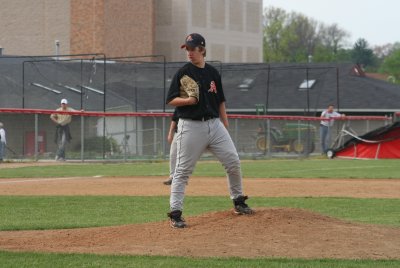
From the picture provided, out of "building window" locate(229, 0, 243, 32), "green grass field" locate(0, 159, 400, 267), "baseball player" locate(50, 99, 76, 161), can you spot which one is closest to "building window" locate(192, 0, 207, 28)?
"building window" locate(229, 0, 243, 32)

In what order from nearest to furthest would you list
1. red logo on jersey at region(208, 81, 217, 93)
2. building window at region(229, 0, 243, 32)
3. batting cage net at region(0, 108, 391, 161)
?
1. red logo on jersey at region(208, 81, 217, 93)
2. batting cage net at region(0, 108, 391, 161)
3. building window at region(229, 0, 243, 32)

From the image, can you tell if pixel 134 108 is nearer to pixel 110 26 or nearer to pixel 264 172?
pixel 110 26

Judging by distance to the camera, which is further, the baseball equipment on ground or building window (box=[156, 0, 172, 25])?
building window (box=[156, 0, 172, 25])

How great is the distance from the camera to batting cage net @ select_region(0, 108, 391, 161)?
30.0 meters

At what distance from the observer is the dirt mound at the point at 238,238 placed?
8.28 m

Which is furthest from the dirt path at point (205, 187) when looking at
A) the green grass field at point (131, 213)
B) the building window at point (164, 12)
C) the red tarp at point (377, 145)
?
the building window at point (164, 12)

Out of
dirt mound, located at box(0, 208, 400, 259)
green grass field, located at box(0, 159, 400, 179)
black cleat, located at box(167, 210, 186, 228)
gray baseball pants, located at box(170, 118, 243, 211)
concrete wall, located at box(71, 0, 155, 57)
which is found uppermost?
concrete wall, located at box(71, 0, 155, 57)

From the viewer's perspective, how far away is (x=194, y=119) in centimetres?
943

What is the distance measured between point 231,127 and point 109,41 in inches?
869

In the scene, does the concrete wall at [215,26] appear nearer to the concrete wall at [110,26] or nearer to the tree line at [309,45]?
the concrete wall at [110,26]

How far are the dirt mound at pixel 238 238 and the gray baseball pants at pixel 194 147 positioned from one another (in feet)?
1.42

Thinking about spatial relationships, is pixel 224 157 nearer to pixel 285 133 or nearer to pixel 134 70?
pixel 285 133

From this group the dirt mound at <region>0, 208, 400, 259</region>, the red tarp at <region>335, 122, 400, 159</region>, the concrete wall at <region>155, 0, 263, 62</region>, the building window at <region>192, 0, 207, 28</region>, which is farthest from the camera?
the concrete wall at <region>155, 0, 263, 62</region>

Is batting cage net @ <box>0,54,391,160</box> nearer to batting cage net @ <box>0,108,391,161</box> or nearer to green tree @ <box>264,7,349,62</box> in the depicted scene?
batting cage net @ <box>0,108,391,161</box>
